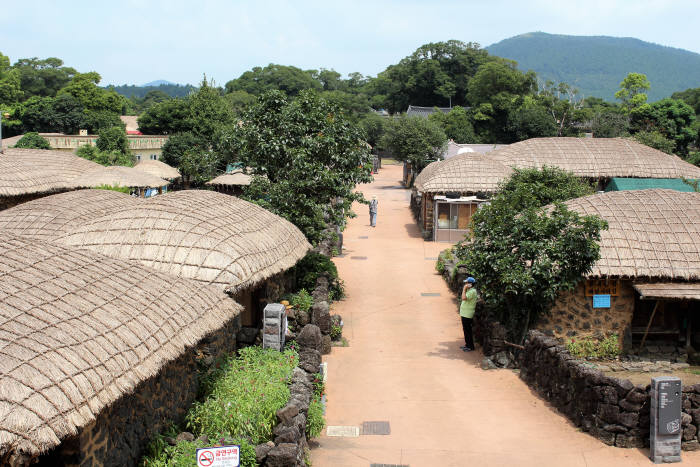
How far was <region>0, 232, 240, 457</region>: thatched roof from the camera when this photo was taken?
19.8 ft

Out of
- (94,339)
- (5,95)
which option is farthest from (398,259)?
(5,95)

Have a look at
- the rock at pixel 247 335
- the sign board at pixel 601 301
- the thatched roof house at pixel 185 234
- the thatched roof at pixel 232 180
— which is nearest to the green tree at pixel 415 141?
the thatched roof at pixel 232 180

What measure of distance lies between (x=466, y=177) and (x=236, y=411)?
20149mm

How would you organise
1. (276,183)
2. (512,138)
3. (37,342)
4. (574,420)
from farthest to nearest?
(512,138) < (276,183) < (574,420) < (37,342)

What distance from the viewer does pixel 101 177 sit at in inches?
979

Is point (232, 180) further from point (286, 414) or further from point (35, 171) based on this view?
point (286, 414)

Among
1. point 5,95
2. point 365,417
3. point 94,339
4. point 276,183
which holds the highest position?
point 5,95

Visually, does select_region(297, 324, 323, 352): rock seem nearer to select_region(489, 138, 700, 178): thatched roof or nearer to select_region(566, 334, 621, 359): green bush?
select_region(566, 334, 621, 359): green bush

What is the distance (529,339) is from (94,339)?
28.6 ft

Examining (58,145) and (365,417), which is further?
(58,145)

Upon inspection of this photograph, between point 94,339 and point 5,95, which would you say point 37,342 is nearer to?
point 94,339

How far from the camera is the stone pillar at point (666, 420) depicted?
10.0m

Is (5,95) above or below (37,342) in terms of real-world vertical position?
above

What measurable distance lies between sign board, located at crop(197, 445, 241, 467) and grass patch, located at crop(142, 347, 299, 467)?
89 cm
